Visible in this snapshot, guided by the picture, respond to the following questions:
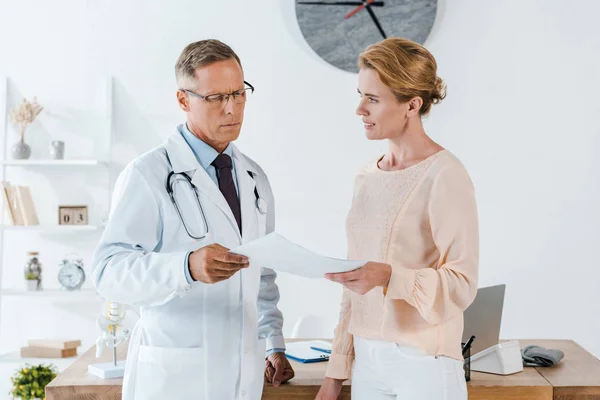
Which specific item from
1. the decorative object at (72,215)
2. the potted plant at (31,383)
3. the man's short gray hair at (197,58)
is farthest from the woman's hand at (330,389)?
the decorative object at (72,215)

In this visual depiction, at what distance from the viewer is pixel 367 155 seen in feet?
12.4

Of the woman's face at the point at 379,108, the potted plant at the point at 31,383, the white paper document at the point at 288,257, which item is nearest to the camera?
the white paper document at the point at 288,257

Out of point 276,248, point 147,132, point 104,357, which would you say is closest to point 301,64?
point 147,132

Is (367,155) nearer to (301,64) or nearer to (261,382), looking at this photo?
(301,64)

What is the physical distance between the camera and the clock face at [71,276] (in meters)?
3.67

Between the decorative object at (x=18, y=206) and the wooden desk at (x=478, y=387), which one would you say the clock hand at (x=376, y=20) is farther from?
the wooden desk at (x=478, y=387)

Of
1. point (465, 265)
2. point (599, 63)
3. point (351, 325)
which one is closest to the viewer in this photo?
point (465, 265)

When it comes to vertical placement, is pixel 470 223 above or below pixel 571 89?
below

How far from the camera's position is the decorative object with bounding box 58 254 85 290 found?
12.1 ft

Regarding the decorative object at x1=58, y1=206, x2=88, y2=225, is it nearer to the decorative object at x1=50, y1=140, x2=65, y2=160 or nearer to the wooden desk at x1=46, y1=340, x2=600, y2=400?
the decorative object at x1=50, y1=140, x2=65, y2=160

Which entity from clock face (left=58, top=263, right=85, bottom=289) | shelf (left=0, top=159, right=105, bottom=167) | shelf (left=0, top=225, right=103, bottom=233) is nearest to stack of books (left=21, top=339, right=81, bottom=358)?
clock face (left=58, top=263, right=85, bottom=289)

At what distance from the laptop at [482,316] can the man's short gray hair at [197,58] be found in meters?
1.09

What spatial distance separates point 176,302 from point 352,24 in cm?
251

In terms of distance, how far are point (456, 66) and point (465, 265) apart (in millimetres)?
2429
